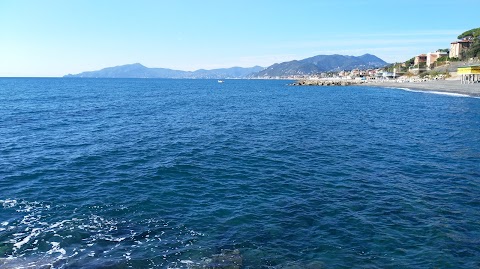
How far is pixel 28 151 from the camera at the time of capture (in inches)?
1277

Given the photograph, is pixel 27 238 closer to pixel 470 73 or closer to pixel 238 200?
pixel 238 200

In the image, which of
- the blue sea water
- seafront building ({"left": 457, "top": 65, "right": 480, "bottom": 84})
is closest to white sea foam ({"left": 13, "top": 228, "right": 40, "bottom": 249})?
the blue sea water

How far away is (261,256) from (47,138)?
32005 millimetres

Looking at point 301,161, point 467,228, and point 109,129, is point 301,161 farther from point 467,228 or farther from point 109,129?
point 109,129

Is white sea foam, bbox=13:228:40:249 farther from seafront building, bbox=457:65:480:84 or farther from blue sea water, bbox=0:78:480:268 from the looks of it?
seafront building, bbox=457:65:480:84

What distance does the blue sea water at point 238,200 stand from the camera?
15180mm

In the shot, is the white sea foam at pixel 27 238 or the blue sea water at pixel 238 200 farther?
the white sea foam at pixel 27 238

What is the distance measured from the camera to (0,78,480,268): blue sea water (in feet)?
49.8

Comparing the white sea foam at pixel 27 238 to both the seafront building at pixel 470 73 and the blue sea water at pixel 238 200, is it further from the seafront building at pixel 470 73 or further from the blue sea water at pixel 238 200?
the seafront building at pixel 470 73

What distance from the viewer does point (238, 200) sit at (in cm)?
2133

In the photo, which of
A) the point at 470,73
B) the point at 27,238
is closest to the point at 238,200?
the point at 27,238

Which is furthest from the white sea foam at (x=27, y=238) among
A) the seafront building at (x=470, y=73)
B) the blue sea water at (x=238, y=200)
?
the seafront building at (x=470, y=73)

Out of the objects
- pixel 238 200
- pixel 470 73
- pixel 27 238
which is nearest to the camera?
pixel 27 238

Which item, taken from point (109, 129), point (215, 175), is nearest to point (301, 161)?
point (215, 175)
